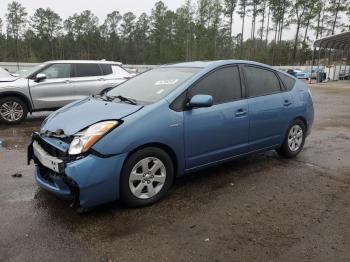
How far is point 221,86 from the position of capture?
4.60 meters

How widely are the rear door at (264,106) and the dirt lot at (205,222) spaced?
0.49 metres

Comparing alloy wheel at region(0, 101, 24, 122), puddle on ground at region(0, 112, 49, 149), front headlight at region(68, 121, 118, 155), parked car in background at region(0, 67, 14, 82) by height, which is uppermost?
parked car in background at region(0, 67, 14, 82)

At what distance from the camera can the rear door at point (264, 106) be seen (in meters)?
4.85

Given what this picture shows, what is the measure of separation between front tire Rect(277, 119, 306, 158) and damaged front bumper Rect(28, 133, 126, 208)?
305 cm

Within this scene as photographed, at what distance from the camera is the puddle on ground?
676cm

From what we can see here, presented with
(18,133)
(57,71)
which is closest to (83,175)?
(18,133)

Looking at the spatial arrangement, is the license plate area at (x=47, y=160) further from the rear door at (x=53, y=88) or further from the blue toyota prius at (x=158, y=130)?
the rear door at (x=53, y=88)

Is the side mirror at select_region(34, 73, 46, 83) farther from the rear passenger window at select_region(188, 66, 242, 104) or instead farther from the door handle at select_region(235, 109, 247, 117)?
the door handle at select_region(235, 109, 247, 117)

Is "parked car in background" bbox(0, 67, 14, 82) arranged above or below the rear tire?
above

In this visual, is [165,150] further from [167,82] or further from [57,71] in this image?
[57,71]

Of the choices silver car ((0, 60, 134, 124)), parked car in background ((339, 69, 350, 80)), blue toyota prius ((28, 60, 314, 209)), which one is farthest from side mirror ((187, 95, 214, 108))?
parked car in background ((339, 69, 350, 80))

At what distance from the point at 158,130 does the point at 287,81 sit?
2802 millimetres

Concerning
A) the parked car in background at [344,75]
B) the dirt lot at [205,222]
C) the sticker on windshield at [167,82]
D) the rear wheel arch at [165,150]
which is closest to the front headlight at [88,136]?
the rear wheel arch at [165,150]

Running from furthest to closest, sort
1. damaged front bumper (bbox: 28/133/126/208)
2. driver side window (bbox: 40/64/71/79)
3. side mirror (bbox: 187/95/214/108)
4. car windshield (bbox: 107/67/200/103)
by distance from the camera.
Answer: driver side window (bbox: 40/64/71/79), car windshield (bbox: 107/67/200/103), side mirror (bbox: 187/95/214/108), damaged front bumper (bbox: 28/133/126/208)
